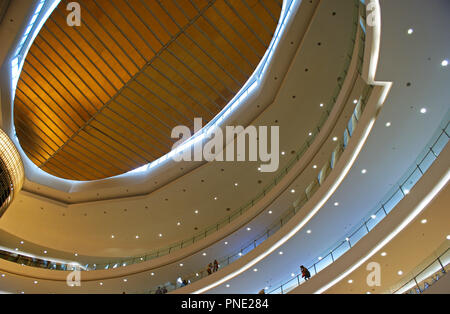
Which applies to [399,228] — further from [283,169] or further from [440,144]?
[283,169]

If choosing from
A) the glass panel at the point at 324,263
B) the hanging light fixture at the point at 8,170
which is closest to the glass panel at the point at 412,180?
the glass panel at the point at 324,263

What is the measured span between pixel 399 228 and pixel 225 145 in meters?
8.95

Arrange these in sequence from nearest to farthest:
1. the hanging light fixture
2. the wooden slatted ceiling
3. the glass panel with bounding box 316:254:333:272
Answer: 1. the glass panel with bounding box 316:254:333:272
2. the wooden slatted ceiling
3. the hanging light fixture

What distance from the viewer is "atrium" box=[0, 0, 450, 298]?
9.52 m

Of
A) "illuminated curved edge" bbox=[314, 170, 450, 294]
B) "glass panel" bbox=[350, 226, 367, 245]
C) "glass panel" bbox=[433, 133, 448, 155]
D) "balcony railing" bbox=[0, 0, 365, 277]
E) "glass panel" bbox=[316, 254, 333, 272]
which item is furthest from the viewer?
"balcony railing" bbox=[0, 0, 365, 277]

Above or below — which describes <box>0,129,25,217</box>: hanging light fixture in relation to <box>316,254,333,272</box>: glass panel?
above

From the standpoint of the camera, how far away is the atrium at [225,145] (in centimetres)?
952

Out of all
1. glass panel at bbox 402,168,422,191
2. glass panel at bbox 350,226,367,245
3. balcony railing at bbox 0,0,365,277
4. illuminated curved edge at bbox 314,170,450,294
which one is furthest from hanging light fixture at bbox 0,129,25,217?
glass panel at bbox 402,168,422,191

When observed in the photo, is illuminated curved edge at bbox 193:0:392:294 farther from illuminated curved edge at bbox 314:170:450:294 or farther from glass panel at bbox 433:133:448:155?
illuminated curved edge at bbox 314:170:450:294

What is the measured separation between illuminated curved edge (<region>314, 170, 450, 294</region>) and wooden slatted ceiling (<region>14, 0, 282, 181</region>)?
8.02 m

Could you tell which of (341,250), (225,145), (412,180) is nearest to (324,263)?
(341,250)

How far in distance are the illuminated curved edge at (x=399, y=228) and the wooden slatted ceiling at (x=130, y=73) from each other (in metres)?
8.02

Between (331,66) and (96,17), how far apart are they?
8811 millimetres
